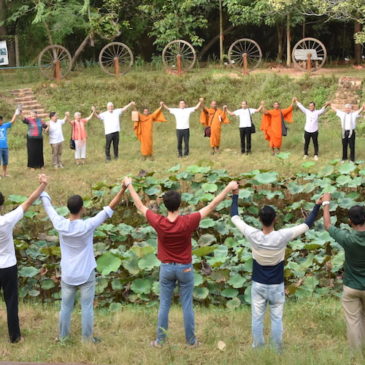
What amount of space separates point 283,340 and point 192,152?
9.01 meters

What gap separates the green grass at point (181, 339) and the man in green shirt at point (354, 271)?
17cm

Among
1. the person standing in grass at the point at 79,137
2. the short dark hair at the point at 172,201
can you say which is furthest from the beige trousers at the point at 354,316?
the person standing in grass at the point at 79,137

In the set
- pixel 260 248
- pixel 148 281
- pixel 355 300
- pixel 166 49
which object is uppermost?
pixel 166 49

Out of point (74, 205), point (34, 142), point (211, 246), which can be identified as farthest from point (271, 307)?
point (34, 142)

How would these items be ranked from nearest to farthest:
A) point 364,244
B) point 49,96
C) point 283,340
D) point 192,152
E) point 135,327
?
point 364,244 < point 283,340 < point 135,327 < point 192,152 < point 49,96

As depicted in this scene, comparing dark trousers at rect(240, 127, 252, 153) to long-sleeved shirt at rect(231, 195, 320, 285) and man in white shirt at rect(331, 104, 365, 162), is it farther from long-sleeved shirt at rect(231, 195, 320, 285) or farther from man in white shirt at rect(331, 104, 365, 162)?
long-sleeved shirt at rect(231, 195, 320, 285)

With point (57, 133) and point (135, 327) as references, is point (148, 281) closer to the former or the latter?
point (135, 327)

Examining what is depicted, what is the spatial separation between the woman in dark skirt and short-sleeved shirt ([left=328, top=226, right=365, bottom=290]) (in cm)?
889

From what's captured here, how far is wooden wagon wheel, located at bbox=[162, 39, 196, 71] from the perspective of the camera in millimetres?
19609

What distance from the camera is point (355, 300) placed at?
181 inches

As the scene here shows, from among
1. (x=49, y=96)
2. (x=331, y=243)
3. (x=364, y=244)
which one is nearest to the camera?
(x=364, y=244)

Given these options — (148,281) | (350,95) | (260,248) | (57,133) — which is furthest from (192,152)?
(260,248)

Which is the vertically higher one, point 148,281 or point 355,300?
point 355,300

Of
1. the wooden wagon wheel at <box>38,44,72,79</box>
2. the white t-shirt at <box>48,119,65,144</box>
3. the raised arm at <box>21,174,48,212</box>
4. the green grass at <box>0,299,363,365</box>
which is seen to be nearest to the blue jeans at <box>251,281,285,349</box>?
the green grass at <box>0,299,363,365</box>
